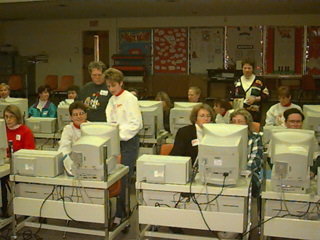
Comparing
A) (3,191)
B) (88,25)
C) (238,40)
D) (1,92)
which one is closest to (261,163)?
(3,191)

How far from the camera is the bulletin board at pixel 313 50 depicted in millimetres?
13047

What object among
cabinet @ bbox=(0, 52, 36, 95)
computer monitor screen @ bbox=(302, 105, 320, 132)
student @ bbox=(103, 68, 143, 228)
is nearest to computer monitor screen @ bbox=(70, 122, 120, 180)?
student @ bbox=(103, 68, 143, 228)

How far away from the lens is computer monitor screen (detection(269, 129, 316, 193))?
2998 millimetres

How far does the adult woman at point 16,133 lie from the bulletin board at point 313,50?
10.7 m

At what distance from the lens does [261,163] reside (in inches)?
151

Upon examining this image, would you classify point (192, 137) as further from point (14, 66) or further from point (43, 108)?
point (14, 66)

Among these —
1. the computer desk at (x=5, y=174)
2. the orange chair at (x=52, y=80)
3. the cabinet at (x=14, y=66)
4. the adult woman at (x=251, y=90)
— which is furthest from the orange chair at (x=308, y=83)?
the computer desk at (x=5, y=174)

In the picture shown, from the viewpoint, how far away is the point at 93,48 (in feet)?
49.2

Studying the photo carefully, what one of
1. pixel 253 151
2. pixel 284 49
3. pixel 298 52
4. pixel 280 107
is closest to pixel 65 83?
pixel 284 49

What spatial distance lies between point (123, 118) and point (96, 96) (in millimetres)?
657

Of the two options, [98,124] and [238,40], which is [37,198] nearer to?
[98,124]

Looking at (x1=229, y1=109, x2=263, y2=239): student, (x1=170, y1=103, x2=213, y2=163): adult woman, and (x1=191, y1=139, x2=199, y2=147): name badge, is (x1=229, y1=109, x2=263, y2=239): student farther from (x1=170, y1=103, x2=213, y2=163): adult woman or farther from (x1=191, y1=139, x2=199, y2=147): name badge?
(x1=191, y1=139, x2=199, y2=147): name badge

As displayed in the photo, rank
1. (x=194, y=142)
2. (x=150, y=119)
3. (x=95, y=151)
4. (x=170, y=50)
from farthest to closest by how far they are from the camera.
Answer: (x=170, y=50) → (x=150, y=119) → (x=194, y=142) → (x=95, y=151)

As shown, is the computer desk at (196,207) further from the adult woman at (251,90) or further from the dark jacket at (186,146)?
the adult woman at (251,90)
